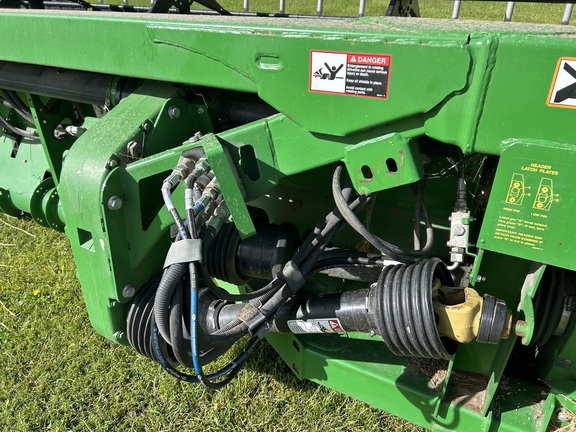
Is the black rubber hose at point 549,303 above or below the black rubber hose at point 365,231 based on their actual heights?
below

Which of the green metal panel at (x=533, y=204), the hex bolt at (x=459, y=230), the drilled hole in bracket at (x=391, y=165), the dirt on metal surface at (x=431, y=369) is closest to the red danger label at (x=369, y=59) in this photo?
the drilled hole in bracket at (x=391, y=165)

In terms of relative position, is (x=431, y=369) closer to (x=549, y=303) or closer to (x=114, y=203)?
(x=549, y=303)

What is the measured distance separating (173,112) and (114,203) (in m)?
→ 0.37

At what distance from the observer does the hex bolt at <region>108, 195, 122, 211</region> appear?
1.64 meters

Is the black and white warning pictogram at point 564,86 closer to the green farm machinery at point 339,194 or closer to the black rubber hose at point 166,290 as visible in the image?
the green farm machinery at point 339,194

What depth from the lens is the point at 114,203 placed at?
1.65 metres

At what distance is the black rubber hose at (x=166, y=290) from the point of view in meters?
1.45

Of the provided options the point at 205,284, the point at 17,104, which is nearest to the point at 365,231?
the point at 205,284

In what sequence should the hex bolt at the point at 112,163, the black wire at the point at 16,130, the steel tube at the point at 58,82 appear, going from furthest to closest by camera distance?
the black wire at the point at 16,130 < the steel tube at the point at 58,82 < the hex bolt at the point at 112,163

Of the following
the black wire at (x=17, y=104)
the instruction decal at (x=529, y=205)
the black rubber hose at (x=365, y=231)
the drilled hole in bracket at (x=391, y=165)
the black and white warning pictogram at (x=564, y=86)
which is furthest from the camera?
the black wire at (x=17, y=104)

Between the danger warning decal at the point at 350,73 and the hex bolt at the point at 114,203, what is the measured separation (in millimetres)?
737

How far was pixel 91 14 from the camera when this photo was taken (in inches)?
68.1

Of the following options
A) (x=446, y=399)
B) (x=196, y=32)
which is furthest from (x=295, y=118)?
(x=446, y=399)

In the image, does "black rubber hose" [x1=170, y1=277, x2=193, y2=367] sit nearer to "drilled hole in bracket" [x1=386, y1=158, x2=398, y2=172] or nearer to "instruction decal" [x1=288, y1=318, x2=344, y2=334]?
"instruction decal" [x1=288, y1=318, x2=344, y2=334]
